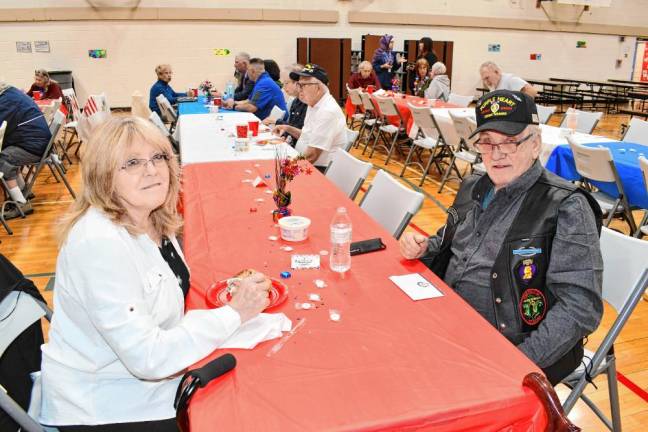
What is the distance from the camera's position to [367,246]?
6.47 feet

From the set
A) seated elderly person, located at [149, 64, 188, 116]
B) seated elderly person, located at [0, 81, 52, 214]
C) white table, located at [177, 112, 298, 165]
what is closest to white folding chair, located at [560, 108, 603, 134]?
white table, located at [177, 112, 298, 165]

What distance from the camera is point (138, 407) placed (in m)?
1.32

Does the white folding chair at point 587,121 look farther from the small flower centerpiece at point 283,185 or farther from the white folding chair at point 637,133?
the small flower centerpiece at point 283,185

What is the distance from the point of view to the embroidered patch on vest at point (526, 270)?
1576 millimetres

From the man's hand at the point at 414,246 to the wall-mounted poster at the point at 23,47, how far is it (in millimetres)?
11502

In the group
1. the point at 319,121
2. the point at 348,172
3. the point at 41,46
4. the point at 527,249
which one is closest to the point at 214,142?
the point at 319,121

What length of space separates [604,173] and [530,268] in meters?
2.55

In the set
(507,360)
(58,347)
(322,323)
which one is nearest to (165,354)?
(58,347)

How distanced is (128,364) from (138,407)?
0.19 meters

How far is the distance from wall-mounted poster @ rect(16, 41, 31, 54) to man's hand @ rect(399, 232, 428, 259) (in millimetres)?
11502

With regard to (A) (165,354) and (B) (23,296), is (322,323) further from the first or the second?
(B) (23,296)

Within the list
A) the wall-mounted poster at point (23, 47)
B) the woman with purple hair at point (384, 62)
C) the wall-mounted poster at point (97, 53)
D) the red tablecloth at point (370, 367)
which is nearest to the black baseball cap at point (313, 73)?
the red tablecloth at point (370, 367)

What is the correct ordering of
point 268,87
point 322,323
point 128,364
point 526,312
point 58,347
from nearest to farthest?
1. point 128,364
2. point 58,347
3. point 322,323
4. point 526,312
5. point 268,87

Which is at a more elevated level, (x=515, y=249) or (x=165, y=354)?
(x=515, y=249)
